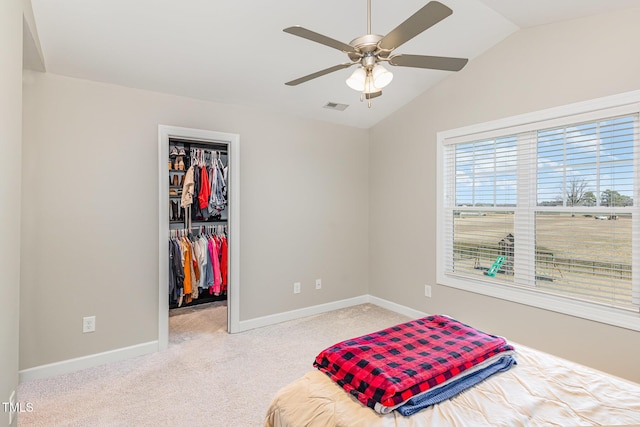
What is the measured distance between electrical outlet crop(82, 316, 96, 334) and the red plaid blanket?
2.19 meters

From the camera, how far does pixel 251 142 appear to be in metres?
3.65

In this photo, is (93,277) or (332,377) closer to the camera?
(332,377)

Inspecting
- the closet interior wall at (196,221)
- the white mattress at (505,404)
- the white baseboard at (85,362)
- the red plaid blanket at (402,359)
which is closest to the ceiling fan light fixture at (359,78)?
the red plaid blanket at (402,359)

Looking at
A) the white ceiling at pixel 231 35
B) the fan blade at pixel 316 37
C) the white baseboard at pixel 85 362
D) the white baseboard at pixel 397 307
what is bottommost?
the white baseboard at pixel 85 362

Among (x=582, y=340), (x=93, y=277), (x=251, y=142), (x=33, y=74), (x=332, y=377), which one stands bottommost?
(x=582, y=340)

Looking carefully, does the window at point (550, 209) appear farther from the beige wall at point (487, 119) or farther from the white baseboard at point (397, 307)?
the white baseboard at point (397, 307)

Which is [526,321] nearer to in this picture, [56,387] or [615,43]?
[615,43]

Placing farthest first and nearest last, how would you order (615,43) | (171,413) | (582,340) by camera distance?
(582,340) < (615,43) < (171,413)

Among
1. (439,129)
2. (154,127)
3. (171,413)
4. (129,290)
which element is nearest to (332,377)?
(171,413)

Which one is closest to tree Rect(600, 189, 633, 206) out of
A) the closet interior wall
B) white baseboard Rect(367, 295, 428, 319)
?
white baseboard Rect(367, 295, 428, 319)

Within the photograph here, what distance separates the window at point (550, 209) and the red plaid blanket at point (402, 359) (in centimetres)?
144

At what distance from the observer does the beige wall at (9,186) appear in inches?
61.0

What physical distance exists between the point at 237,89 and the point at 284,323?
2.52m

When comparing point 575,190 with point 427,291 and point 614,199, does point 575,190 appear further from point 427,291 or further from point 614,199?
point 427,291
